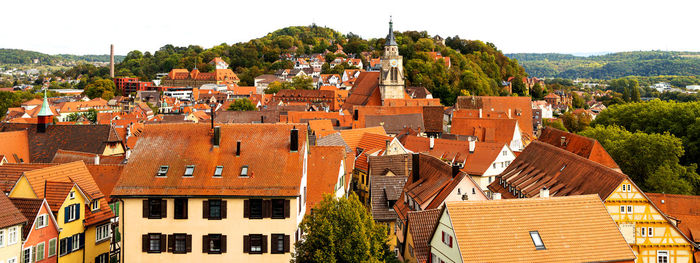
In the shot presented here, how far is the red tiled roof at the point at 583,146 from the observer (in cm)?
4941

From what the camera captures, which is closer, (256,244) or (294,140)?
(256,244)

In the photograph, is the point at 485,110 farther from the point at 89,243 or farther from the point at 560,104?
the point at 560,104

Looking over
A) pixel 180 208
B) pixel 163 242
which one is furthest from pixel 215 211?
pixel 163 242

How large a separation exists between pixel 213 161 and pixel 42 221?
790cm

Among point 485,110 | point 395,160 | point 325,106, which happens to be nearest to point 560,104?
point 325,106

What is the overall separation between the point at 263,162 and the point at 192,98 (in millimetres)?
154733

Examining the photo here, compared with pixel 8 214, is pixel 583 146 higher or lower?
higher

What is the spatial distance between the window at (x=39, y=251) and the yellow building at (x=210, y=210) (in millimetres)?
3344

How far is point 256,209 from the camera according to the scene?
93.1 feet

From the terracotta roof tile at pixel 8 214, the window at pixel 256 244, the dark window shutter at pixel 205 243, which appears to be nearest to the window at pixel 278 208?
the window at pixel 256 244

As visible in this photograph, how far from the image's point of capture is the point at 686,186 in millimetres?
52781

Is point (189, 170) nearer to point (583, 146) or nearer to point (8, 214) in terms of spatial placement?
point (8, 214)

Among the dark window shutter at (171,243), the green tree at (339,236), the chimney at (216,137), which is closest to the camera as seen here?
the green tree at (339,236)

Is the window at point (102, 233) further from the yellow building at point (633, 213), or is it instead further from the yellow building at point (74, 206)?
the yellow building at point (633, 213)
